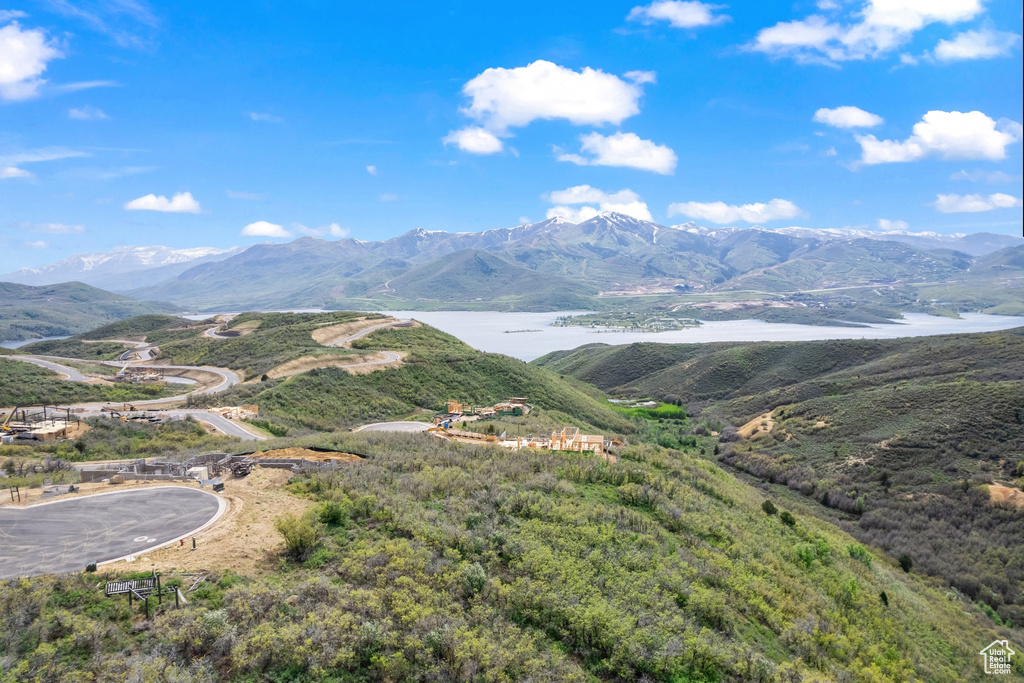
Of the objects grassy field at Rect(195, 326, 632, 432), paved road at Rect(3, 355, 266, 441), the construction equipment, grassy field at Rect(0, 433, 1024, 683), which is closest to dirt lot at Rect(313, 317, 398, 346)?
grassy field at Rect(195, 326, 632, 432)

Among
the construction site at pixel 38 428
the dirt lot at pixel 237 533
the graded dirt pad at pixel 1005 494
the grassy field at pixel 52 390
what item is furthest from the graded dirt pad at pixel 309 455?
the graded dirt pad at pixel 1005 494

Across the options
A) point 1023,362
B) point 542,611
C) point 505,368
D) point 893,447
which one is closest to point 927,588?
point 893,447

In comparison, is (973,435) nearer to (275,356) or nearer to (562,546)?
(562,546)

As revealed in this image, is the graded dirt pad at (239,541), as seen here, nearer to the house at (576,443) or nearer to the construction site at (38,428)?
the house at (576,443)

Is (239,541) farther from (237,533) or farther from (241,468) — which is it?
(241,468)

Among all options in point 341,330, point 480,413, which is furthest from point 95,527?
point 341,330

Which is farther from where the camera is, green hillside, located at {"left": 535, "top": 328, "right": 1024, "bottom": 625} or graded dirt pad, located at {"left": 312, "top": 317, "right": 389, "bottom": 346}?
graded dirt pad, located at {"left": 312, "top": 317, "right": 389, "bottom": 346}

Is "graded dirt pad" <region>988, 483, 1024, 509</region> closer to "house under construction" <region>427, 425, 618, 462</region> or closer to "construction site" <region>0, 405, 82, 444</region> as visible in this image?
"house under construction" <region>427, 425, 618, 462</region>
